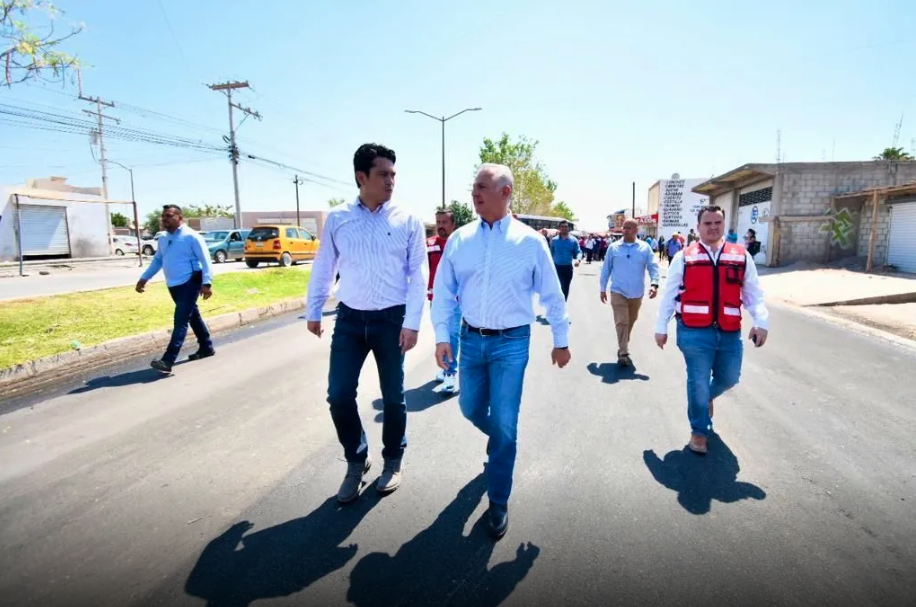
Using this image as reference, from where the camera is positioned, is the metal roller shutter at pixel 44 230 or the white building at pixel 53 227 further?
the metal roller shutter at pixel 44 230

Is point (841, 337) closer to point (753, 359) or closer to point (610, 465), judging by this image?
point (753, 359)

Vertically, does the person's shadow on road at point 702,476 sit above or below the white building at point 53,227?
below

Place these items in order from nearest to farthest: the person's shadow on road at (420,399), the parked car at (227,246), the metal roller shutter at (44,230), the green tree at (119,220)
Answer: the person's shadow on road at (420,399)
the parked car at (227,246)
the metal roller shutter at (44,230)
the green tree at (119,220)

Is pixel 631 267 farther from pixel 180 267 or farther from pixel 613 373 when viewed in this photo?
pixel 180 267

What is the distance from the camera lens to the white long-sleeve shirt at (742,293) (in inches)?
143

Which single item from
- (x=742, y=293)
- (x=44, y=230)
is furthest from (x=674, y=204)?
(x=742, y=293)

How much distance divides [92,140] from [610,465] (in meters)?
47.7

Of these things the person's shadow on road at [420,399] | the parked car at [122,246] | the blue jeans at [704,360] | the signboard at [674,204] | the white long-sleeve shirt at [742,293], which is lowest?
the person's shadow on road at [420,399]

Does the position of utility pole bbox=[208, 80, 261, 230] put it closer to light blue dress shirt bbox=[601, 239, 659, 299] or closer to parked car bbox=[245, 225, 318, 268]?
parked car bbox=[245, 225, 318, 268]

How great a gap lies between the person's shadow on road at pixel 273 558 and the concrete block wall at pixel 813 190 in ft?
79.1

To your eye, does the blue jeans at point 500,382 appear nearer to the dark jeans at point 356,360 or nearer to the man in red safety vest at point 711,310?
the dark jeans at point 356,360

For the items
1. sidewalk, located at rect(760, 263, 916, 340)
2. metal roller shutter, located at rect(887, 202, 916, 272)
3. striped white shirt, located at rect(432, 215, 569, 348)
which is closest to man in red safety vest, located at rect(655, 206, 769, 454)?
striped white shirt, located at rect(432, 215, 569, 348)

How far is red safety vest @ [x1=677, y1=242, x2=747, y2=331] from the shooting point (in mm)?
3531

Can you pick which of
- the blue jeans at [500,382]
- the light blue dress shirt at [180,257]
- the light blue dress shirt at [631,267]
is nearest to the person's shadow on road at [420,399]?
the blue jeans at [500,382]
